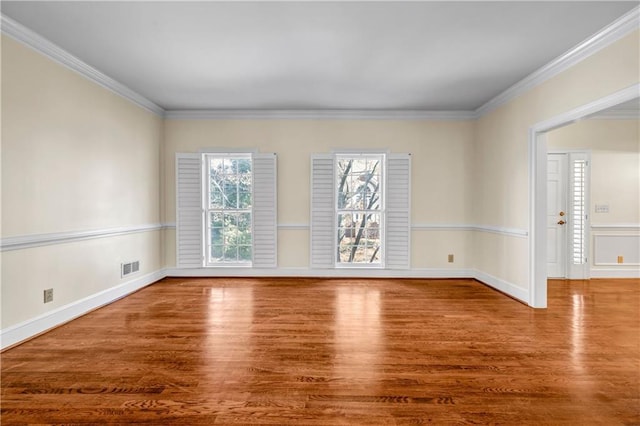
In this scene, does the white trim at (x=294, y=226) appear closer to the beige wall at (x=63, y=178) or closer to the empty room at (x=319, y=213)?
the empty room at (x=319, y=213)

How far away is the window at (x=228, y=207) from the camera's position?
17.5 feet

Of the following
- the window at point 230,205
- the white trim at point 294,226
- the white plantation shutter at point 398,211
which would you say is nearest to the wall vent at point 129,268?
the window at point 230,205

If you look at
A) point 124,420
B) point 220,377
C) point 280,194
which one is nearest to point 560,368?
point 220,377

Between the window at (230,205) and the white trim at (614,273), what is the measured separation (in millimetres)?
5696

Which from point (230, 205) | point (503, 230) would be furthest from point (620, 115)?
point (230, 205)

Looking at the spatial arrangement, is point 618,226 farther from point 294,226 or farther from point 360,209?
point 294,226

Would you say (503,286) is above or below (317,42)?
below

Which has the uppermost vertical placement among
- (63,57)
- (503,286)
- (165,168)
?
(63,57)

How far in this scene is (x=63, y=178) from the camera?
335 centimetres

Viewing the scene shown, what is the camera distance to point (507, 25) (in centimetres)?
279

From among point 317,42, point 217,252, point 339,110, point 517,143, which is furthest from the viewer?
point 217,252

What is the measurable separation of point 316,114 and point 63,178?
11.3ft

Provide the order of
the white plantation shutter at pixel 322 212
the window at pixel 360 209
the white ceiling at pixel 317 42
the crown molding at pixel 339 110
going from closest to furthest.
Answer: the white ceiling at pixel 317 42, the crown molding at pixel 339 110, the white plantation shutter at pixel 322 212, the window at pixel 360 209

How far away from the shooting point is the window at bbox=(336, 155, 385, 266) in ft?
17.9
